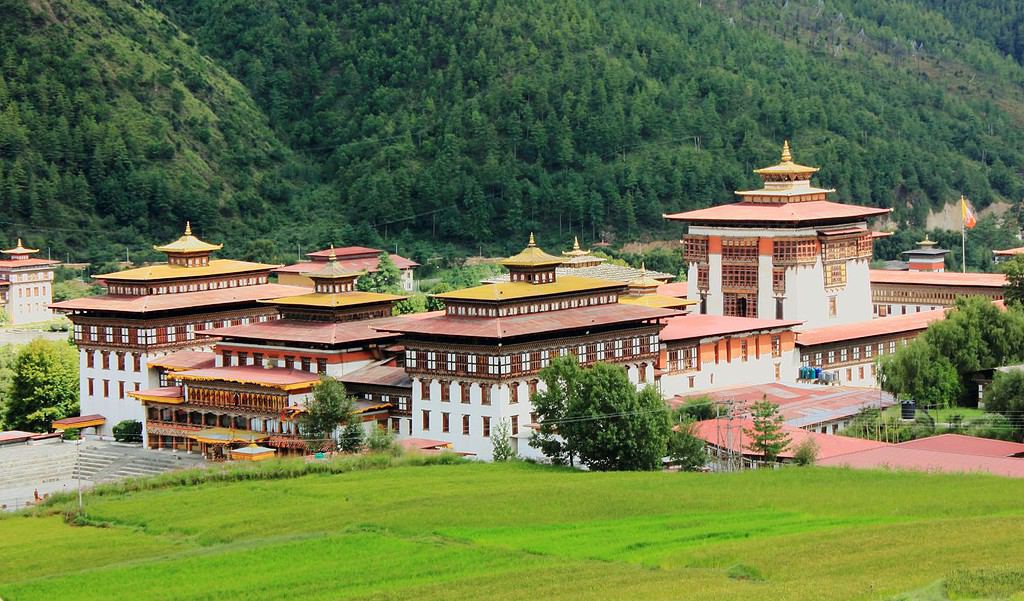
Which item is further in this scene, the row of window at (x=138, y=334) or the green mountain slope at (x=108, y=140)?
the green mountain slope at (x=108, y=140)

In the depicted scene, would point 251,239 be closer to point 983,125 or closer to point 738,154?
point 738,154

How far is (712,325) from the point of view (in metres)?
87.1

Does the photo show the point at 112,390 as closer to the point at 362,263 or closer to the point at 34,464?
the point at 34,464

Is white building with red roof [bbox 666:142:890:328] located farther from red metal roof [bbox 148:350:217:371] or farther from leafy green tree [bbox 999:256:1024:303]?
red metal roof [bbox 148:350:217:371]

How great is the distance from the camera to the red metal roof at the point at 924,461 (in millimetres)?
65062

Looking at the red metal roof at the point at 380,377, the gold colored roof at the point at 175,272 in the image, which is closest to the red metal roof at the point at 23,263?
the gold colored roof at the point at 175,272

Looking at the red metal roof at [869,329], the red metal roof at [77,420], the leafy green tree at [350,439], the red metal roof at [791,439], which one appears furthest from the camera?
the red metal roof at [869,329]

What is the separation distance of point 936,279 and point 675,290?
14264mm

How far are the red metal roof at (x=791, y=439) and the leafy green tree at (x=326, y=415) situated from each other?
1173 centimetres

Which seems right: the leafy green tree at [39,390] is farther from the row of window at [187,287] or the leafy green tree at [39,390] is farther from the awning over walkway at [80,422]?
the row of window at [187,287]

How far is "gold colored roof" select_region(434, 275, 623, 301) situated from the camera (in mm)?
76750

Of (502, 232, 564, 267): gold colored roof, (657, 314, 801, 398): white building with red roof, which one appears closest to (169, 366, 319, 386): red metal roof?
(502, 232, 564, 267): gold colored roof

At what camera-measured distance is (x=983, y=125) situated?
175750 millimetres

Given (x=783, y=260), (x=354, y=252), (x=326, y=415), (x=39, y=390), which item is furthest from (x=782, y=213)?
(x=354, y=252)
